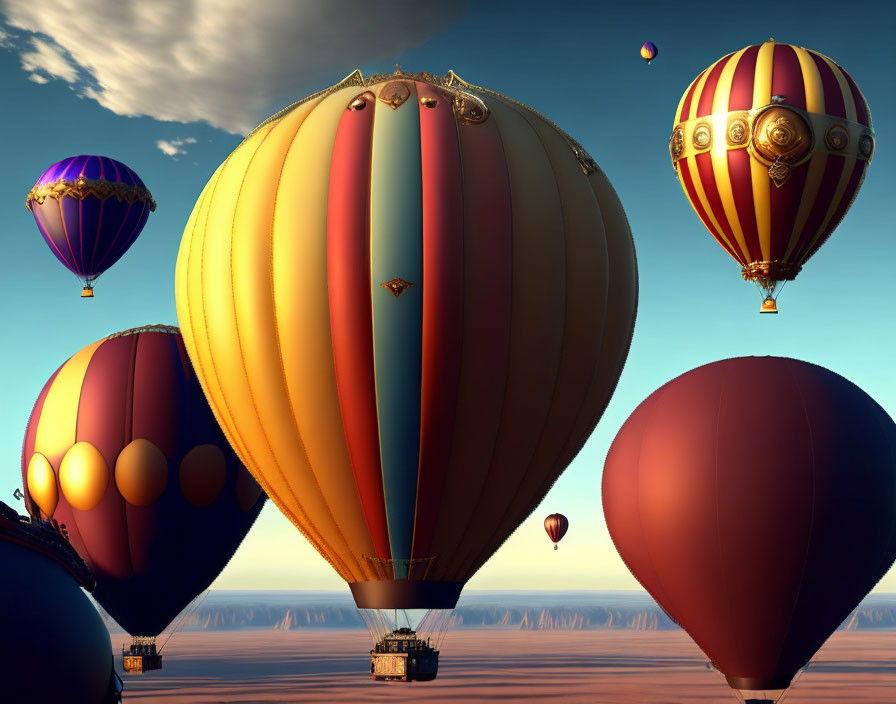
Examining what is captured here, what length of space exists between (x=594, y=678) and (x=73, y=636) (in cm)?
7533

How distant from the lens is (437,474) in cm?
1867

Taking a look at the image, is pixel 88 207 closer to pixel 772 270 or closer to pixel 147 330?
pixel 147 330

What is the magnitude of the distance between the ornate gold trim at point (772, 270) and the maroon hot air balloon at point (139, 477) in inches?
424

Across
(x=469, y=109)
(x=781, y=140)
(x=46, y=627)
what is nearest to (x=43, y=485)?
(x=469, y=109)

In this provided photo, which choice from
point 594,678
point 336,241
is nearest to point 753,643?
point 336,241

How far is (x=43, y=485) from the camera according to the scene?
2553 cm

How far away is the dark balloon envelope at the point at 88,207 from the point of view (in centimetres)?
3203

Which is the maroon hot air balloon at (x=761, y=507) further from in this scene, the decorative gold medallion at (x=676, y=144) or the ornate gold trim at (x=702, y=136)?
the decorative gold medallion at (x=676, y=144)

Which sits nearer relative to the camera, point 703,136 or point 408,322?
point 408,322

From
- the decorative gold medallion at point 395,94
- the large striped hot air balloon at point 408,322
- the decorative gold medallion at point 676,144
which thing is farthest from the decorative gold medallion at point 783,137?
the decorative gold medallion at point 395,94

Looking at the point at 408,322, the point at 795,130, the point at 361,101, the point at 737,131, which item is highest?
the point at 737,131

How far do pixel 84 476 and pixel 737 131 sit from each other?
14199 millimetres

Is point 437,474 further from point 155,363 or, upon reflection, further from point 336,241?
point 155,363

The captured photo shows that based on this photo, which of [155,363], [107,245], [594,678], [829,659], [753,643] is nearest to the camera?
[753,643]
